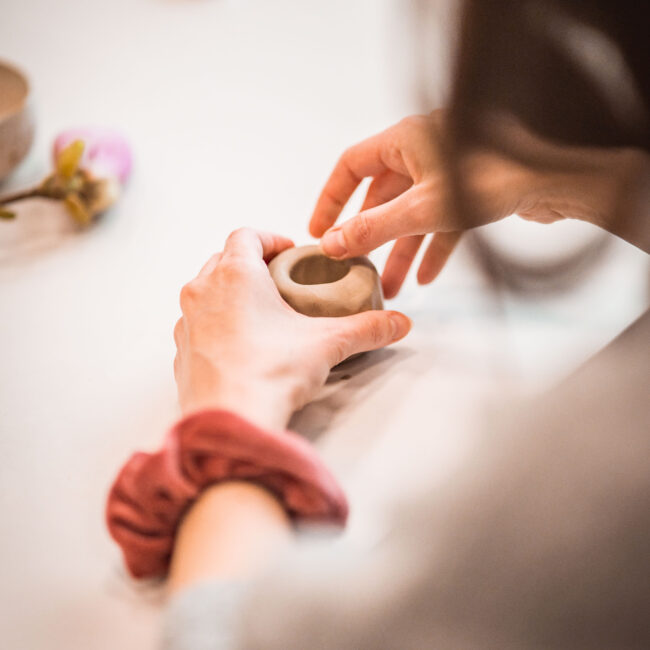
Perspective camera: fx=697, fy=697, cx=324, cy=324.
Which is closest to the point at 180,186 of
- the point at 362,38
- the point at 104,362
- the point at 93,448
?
the point at 104,362

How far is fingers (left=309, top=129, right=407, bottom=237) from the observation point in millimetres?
723

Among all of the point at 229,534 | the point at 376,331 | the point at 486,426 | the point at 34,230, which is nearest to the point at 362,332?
the point at 376,331

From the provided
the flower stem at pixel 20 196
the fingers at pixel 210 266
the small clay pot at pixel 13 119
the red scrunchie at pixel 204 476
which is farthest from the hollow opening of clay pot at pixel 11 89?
the red scrunchie at pixel 204 476

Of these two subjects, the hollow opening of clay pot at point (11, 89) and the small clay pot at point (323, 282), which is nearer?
the small clay pot at point (323, 282)

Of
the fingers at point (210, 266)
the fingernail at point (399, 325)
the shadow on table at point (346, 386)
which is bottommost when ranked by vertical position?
the shadow on table at point (346, 386)

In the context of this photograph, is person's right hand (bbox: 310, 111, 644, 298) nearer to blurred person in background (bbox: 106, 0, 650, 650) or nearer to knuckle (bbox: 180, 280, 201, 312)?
blurred person in background (bbox: 106, 0, 650, 650)

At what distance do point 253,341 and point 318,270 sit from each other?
0.16 m

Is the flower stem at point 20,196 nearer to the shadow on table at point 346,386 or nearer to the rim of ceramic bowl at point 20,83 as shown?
the rim of ceramic bowl at point 20,83

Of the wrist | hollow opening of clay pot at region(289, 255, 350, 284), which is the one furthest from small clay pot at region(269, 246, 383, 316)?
the wrist

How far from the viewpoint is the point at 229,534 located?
438 mm

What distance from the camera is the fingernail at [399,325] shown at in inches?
25.4

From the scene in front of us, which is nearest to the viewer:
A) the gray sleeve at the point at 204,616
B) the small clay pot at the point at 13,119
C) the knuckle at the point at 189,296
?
the gray sleeve at the point at 204,616

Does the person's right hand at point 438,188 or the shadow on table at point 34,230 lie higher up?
the person's right hand at point 438,188

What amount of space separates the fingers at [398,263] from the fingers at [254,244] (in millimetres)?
112
